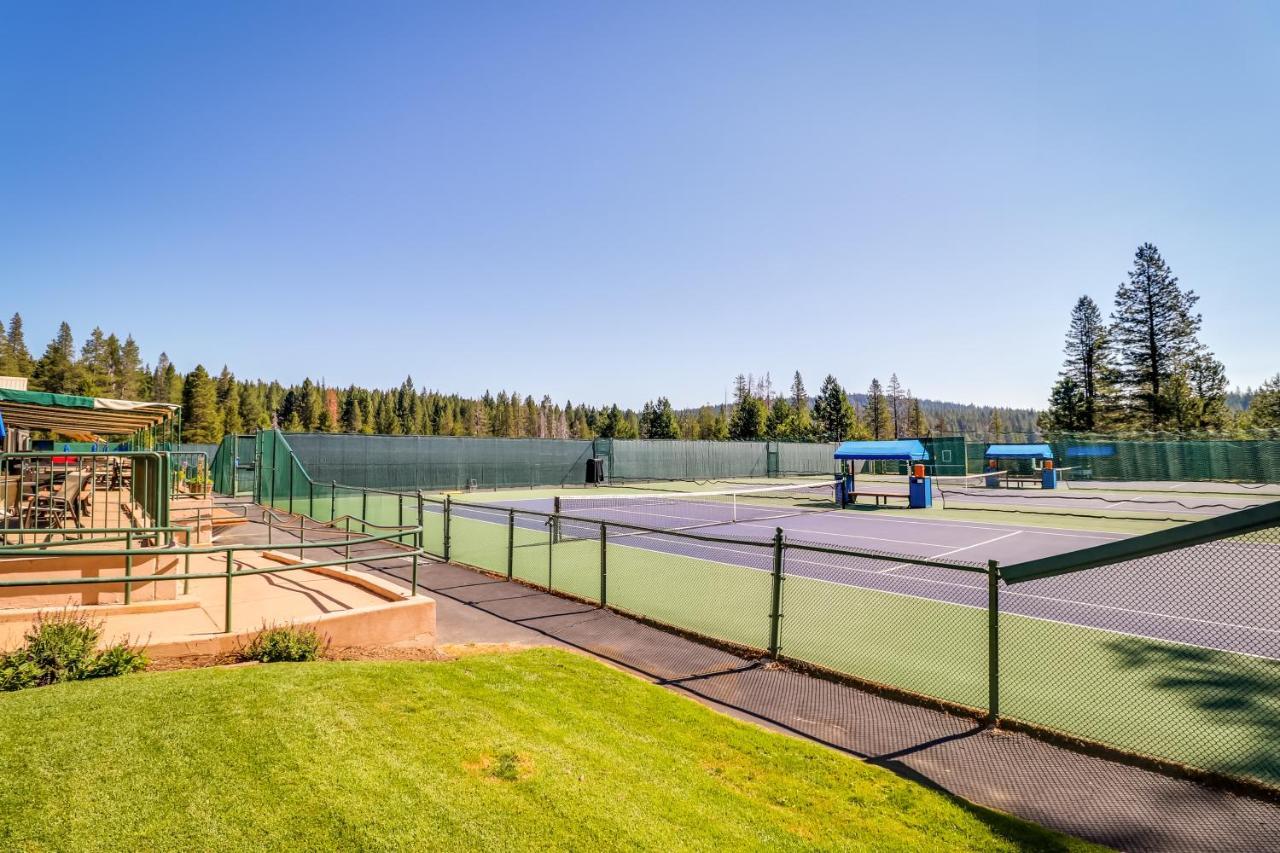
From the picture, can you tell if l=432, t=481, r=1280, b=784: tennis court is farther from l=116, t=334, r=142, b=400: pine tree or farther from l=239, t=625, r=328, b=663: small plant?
l=116, t=334, r=142, b=400: pine tree

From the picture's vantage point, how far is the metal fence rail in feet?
18.7

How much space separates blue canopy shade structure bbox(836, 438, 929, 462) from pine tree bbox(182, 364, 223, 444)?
286ft

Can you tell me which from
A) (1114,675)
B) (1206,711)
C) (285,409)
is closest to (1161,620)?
(1114,675)

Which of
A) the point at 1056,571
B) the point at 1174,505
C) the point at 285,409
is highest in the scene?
the point at 285,409

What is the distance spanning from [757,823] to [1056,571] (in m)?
3.43

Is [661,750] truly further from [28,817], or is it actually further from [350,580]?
[350,580]

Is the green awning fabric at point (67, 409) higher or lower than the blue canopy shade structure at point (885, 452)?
higher

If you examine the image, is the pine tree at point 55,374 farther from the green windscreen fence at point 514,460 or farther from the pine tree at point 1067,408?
the pine tree at point 1067,408

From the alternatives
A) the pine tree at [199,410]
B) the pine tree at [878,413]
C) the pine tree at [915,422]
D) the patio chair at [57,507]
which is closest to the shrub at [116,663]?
the patio chair at [57,507]

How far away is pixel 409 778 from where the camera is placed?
13.3 ft

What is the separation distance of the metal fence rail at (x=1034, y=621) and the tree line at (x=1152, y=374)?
2250 inches

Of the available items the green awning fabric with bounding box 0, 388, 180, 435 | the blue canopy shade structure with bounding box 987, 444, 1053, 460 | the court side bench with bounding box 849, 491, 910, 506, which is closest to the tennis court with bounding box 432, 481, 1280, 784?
the green awning fabric with bounding box 0, 388, 180, 435

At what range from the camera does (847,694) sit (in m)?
6.89

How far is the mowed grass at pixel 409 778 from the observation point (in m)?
3.50
